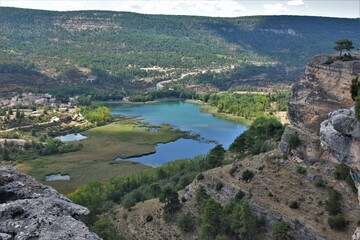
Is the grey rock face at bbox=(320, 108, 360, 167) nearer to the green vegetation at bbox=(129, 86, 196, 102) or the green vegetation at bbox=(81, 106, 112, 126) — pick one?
the green vegetation at bbox=(81, 106, 112, 126)

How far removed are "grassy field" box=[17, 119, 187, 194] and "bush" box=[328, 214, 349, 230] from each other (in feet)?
112

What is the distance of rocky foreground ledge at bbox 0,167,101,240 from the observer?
28.8 feet

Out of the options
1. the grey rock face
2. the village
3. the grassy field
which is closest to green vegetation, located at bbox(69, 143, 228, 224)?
the grassy field

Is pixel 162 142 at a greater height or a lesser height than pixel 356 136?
lesser

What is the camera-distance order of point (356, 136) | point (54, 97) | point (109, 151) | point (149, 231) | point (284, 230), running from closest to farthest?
point (356, 136)
point (284, 230)
point (149, 231)
point (109, 151)
point (54, 97)

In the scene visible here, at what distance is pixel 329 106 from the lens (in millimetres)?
32531

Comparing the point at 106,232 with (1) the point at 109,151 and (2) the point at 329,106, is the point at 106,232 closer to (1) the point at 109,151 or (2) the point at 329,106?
(2) the point at 329,106

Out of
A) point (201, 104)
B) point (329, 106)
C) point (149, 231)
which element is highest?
point (329, 106)

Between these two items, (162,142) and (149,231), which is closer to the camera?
(149,231)

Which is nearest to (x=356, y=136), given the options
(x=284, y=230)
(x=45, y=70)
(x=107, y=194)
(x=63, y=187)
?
(x=284, y=230)

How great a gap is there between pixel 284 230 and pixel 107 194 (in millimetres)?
Result: 23707

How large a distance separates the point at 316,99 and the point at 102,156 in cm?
4519

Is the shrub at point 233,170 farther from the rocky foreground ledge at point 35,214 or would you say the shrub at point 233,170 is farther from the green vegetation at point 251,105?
the green vegetation at point 251,105

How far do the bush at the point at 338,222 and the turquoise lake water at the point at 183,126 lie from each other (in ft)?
135
